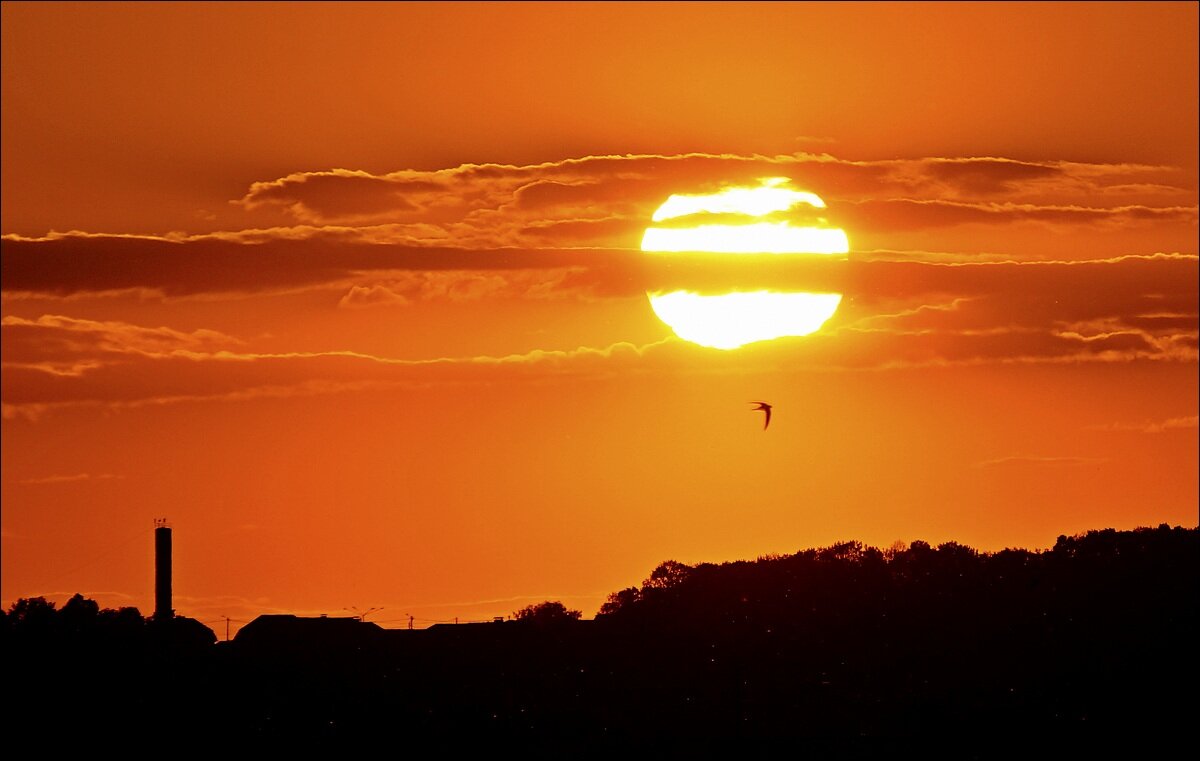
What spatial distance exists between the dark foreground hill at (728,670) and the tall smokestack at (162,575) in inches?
170

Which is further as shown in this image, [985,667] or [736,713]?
[985,667]

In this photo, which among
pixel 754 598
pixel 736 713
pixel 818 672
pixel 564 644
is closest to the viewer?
pixel 736 713

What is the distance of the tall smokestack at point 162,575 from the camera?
126625 millimetres

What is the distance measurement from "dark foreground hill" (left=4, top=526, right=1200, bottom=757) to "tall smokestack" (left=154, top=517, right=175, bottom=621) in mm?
4315

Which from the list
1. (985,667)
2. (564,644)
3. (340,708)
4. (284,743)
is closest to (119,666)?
(340,708)

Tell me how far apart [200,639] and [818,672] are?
33.8m

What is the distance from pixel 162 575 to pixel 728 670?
36135mm

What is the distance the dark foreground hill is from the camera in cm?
9112

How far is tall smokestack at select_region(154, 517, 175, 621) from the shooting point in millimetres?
126625

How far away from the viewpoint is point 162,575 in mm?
129750

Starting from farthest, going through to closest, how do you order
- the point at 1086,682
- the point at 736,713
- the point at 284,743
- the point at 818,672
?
1. the point at 818,672
2. the point at 1086,682
3. the point at 736,713
4. the point at 284,743

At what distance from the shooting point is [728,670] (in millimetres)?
110000

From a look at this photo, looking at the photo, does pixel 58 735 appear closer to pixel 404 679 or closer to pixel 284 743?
pixel 284 743

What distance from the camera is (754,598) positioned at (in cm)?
14162
